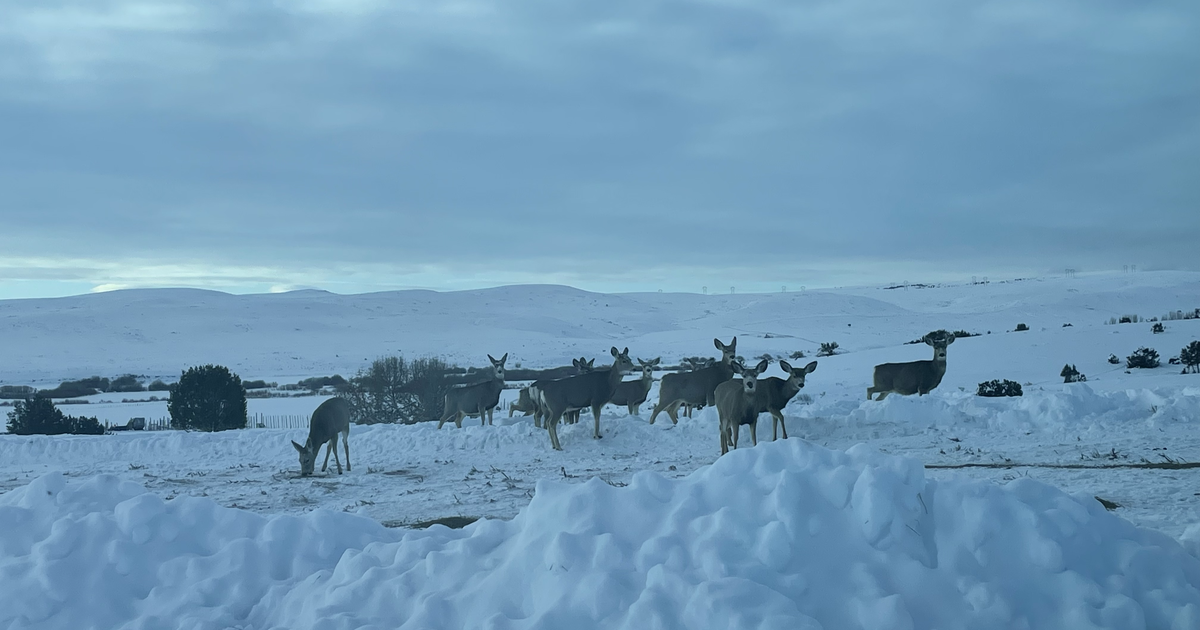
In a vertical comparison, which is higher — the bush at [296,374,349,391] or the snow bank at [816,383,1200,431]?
the snow bank at [816,383,1200,431]

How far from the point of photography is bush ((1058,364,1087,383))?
104 feet

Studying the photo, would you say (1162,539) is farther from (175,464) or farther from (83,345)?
(83,345)

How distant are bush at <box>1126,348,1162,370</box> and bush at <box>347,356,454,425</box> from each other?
86.5ft

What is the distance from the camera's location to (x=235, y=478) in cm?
1638

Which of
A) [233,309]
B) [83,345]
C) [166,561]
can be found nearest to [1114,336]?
[166,561]

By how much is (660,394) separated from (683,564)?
1472 centimetres

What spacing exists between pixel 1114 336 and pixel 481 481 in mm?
37578

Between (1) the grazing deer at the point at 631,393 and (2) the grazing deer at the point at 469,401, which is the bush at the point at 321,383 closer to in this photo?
(2) the grazing deer at the point at 469,401

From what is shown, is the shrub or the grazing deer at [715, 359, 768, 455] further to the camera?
the shrub

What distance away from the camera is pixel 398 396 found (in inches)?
1302

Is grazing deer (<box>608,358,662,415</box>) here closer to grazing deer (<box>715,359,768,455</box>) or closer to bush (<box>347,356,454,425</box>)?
grazing deer (<box>715,359,768,455</box>)

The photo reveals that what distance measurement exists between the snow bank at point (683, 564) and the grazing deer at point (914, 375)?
1649 centimetres

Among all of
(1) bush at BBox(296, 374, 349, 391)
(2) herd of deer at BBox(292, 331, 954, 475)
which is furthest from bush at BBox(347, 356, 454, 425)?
(1) bush at BBox(296, 374, 349, 391)

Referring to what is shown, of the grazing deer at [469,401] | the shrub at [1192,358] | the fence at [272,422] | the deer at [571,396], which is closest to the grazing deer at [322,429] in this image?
the deer at [571,396]
